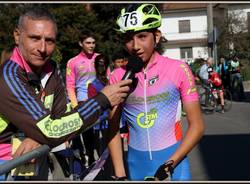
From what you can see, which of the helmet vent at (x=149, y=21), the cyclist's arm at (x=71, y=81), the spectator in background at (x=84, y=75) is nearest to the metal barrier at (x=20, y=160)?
the helmet vent at (x=149, y=21)

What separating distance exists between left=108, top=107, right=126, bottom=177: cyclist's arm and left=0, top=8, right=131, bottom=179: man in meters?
0.43

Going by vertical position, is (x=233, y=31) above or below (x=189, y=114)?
below

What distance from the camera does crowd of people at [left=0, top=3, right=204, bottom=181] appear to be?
2.31m

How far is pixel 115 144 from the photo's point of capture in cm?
287

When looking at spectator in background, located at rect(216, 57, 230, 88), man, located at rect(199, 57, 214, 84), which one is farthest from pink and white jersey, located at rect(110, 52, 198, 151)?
spectator in background, located at rect(216, 57, 230, 88)

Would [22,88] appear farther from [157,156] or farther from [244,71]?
[244,71]

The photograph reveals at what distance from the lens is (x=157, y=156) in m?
2.96

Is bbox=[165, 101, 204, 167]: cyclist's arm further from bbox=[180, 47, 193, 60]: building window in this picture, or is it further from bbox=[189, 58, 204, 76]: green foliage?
bbox=[180, 47, 193, 60]: building window

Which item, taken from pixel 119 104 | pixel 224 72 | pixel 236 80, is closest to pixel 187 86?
pixel 119 104

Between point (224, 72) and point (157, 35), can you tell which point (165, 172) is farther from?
point (224, 72)

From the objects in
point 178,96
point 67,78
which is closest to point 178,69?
point 178,96

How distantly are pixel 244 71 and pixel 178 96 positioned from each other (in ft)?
74.6

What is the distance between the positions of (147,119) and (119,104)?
0.21m

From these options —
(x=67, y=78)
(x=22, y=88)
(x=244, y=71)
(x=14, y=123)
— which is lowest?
(x=244, y=71)
